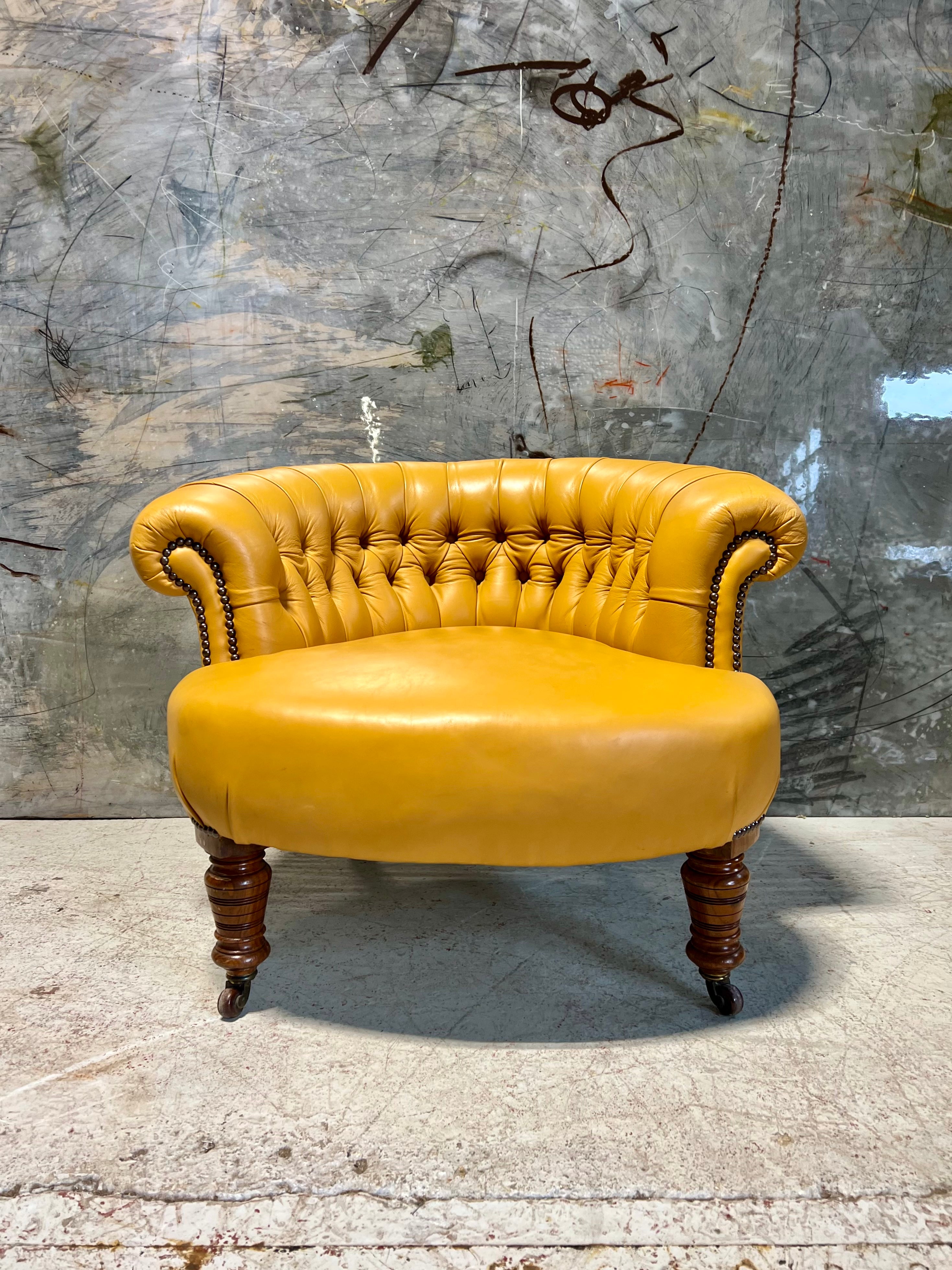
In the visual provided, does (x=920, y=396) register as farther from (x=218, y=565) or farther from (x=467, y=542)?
(x=218, y=565)

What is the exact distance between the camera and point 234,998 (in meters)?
1.24

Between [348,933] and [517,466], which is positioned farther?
[517,466]

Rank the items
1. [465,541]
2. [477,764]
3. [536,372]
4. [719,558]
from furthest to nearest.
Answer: [536,372] < [465,541] < [719,558] < [477,764]

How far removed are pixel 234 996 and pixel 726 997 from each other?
733 mm

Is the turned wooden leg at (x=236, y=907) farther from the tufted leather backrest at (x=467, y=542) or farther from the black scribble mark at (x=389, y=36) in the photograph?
the black scribble mark at (x=389, y=36)

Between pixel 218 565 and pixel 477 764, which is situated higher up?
pixel 218 565

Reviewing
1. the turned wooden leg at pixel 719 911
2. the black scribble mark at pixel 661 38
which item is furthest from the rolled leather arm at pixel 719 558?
the black scribble mark at pixel 661 38

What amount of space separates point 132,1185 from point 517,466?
132 cm

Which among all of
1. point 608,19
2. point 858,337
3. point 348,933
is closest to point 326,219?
point 608,19

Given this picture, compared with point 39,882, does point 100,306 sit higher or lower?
higher

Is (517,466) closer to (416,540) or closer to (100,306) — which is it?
(416,540)

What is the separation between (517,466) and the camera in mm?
1706

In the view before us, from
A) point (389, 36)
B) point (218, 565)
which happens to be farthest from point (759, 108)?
point (218, 565)

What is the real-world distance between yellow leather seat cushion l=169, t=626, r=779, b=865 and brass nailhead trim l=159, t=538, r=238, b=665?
161 millimetres
